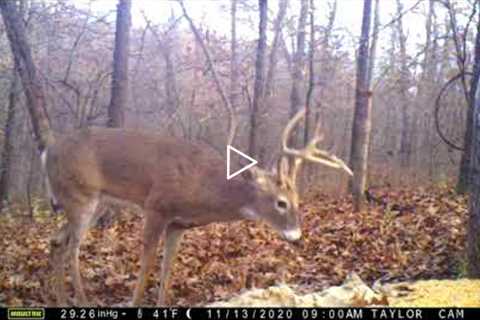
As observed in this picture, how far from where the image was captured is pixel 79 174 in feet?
11.6

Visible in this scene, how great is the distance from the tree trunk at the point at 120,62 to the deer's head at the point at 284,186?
708 mm

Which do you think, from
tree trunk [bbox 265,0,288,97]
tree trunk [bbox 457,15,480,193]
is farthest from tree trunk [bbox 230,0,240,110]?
tree trunk [bbox 457,15,480,193]

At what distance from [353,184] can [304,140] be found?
47cm

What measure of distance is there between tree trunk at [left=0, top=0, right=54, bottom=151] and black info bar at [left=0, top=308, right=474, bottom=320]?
103 cm

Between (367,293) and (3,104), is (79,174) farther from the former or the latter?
(367,293)

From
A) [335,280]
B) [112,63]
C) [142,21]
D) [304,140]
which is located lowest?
[335,280]

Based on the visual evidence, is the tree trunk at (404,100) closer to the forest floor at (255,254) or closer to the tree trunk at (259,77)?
the forest floor at (255,254)

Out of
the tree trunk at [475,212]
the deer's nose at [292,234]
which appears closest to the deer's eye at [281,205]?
the deer's nose at [292,234]

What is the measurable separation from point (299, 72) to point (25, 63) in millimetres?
1329

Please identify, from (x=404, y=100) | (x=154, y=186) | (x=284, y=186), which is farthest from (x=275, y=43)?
(x=154, y=186)

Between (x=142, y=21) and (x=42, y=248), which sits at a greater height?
(x=142, y=21)

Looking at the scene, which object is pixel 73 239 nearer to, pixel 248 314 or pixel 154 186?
pixel 154 186

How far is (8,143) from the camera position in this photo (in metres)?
3.50

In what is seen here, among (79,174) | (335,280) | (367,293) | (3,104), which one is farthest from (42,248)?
(367,293)
